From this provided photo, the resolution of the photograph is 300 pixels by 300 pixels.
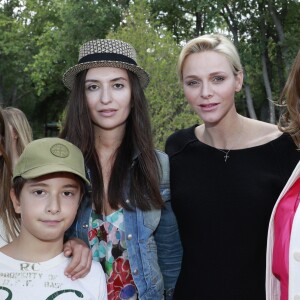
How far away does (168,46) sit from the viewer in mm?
13781

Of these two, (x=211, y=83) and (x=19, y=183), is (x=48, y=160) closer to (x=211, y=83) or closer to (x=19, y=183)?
(x=19, y=183)

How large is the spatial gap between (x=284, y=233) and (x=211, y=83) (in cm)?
113

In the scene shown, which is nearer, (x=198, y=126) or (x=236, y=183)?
(x=236, y=183)

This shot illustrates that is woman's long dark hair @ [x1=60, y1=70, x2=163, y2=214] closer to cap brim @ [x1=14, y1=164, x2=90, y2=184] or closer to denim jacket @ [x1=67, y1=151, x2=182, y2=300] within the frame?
denim jacket @ [x1=67, y1=151, x2=182, y2=300]

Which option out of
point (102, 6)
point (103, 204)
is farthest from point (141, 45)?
point (103, 204)

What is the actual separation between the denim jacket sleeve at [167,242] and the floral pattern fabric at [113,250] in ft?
1.02

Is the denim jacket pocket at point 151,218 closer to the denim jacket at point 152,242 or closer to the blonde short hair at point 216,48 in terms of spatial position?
the denim jacket at point 152,242

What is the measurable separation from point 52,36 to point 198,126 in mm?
22176

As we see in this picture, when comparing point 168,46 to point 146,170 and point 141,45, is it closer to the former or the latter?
point 141,45

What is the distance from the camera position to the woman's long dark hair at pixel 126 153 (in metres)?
2.93

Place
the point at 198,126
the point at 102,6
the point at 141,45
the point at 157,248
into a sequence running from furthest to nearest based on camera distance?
the point at 102,6
the point at 141,45
the point at 198,126
the point at 157,248

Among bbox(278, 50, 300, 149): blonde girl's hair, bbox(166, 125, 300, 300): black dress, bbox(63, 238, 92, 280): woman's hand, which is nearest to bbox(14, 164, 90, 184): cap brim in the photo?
bbox(63, 238, 92, 280): woman's hand

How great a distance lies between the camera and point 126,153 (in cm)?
313

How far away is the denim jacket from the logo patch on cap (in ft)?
1.39
